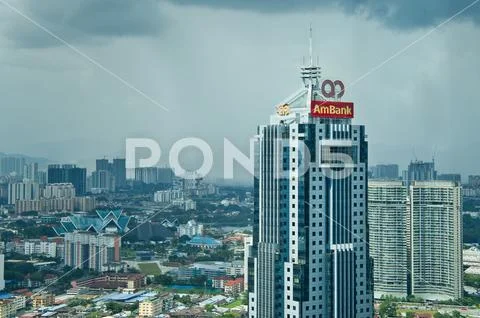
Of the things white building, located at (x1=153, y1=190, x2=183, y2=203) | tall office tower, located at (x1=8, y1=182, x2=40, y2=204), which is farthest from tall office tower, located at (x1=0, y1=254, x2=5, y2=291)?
white building, located at (x1=153, y1=190, x2=183, y2=203)

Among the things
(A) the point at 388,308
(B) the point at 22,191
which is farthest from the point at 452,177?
(B) the point at 22,191

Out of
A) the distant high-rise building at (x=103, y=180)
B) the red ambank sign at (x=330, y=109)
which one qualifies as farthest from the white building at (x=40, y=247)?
the red ambank sign at (x=330, y=109)

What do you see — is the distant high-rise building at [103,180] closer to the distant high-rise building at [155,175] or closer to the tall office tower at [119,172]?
the tall office tower at [119,172]

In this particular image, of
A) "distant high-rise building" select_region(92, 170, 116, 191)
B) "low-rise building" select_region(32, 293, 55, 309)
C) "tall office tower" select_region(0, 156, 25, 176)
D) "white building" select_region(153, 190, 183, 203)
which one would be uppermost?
"tall office tower" select_region(0, 156, 25, 176)

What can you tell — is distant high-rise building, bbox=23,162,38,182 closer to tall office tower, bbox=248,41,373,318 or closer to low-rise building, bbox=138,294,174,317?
low-rise building, bbox=138,294,174,317

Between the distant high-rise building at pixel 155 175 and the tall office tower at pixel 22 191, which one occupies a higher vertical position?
the distant high-rise building at pixel 155 175

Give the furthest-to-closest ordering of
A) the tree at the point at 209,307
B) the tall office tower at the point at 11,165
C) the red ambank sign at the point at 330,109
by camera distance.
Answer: the tall office tower at the point at 11,165, the tree at the point at 209,307, the red ambank sign at the point at 330,109
